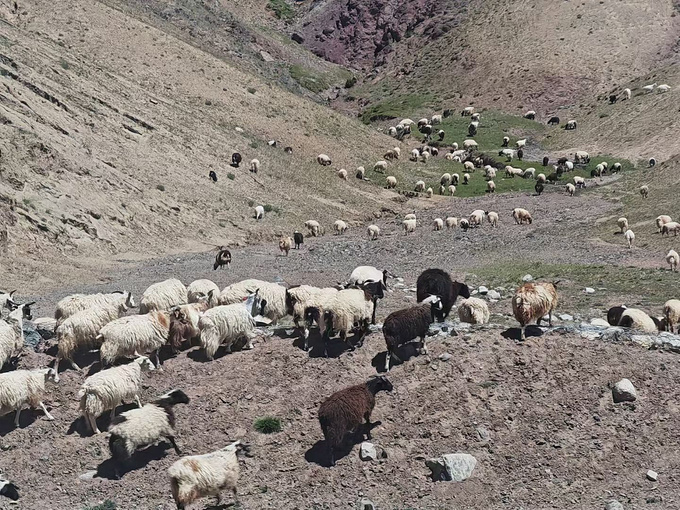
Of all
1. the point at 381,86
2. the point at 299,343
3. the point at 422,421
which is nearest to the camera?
the point at 422,421

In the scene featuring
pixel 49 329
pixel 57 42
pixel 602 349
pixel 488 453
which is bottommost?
pixel 49 329

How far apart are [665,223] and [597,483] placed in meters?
21.3

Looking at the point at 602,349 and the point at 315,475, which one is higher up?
the point at 602,349

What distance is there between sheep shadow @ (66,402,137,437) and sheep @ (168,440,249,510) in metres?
2.55

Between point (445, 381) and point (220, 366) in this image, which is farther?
point (220, 366)

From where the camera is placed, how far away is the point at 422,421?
12.3m

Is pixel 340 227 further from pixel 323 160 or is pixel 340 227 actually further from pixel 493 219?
pixel 323 160

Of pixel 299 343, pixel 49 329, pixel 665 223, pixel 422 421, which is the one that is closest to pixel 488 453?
pixel 422 421

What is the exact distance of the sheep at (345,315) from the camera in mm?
13969

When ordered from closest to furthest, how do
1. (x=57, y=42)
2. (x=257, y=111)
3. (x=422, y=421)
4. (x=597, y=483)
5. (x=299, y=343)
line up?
(x=597, y=483) → (x=422, y=421) → (x=299, y=343) → (x=57, y=42) → (x=257, y=111)

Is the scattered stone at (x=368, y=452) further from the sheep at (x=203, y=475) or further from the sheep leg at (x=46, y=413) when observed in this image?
the sheep leg at (x=46, y=413)

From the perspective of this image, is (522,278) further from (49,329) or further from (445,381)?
(49,329)

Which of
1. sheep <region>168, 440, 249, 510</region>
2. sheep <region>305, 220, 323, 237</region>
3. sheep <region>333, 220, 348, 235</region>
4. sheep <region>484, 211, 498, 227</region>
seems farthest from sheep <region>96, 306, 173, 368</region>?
sheep <region>484, 211, 498, 227</region>

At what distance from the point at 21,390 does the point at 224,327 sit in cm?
356
